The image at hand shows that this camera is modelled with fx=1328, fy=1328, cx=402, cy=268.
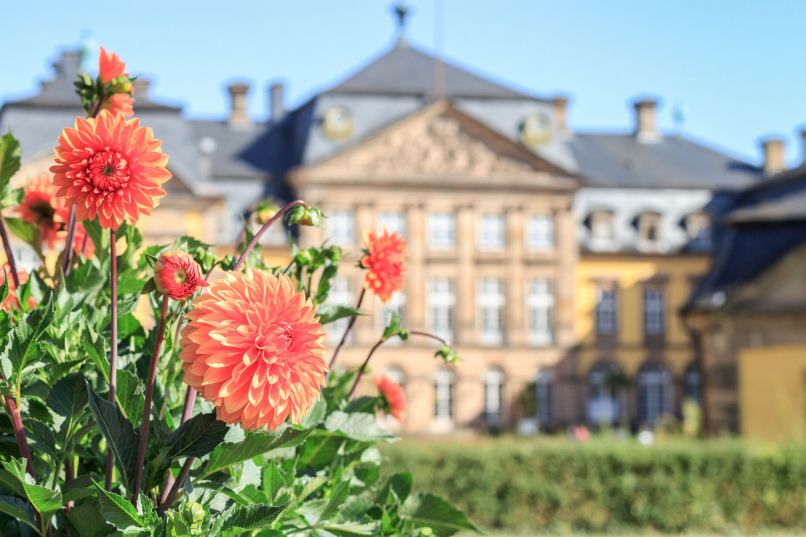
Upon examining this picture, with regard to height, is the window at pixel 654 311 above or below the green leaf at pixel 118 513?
above

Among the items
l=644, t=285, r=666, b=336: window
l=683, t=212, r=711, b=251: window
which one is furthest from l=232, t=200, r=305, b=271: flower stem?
l=683, t=212, r=711, b=251: window

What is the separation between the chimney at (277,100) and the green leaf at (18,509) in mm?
40621

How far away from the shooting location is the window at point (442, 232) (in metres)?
39.8

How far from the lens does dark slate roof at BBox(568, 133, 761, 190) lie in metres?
41.5

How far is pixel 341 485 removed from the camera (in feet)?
8.91

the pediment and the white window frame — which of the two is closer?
the pediment

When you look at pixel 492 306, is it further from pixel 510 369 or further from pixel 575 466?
pixel 575 466

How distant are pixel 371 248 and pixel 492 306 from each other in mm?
36946

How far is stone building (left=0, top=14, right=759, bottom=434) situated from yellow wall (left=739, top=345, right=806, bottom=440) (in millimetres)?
16139

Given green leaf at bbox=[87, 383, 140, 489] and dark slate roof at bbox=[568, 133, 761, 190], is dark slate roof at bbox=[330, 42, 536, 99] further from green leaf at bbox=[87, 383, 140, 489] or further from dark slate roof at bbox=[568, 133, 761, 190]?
green leaf at bbox=[87, 383, 140, 489]

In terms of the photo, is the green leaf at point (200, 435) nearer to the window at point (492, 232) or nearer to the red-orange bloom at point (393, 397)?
the red-orange bloom at point (393, 397)

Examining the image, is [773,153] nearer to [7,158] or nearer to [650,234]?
[650,234]

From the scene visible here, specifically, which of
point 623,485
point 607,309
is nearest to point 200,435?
point 623,485

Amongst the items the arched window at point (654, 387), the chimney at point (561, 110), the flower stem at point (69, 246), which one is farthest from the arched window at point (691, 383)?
the flower stem at point (69, 246)
